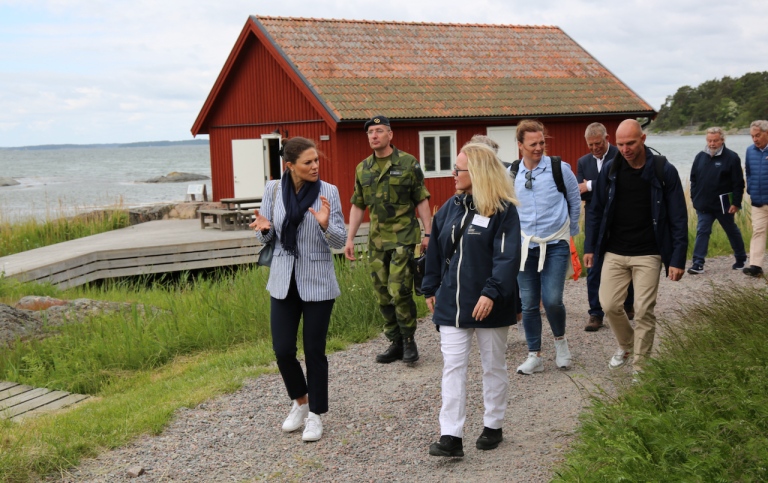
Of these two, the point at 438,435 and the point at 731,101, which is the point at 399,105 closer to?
the point at 438,435

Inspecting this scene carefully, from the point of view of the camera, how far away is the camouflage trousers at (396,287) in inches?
281

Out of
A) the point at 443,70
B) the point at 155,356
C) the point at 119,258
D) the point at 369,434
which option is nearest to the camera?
the point at 369,434

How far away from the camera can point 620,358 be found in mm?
6777

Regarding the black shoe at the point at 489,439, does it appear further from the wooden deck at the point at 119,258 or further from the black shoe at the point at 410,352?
the wooden deck at the point at 119,258

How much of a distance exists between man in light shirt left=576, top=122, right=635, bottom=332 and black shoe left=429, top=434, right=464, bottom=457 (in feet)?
11.7

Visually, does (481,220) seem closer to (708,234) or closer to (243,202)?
(708,234)

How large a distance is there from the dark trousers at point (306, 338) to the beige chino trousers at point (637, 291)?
2111mm

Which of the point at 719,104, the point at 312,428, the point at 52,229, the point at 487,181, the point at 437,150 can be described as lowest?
the point at 312,428

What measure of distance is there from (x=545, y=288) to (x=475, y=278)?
197 centimetres

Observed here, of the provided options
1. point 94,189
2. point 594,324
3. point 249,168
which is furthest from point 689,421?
point 94,189

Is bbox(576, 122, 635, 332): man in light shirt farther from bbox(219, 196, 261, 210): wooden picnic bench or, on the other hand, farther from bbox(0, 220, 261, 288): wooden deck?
bbox(219, 196, 261, 210): wooden picnic bench

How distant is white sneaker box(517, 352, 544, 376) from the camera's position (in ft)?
22.5

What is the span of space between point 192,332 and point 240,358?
130cm

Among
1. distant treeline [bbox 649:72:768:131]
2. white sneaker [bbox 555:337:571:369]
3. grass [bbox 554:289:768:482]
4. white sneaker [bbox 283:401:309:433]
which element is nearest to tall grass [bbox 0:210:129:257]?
white sneaker [bbox 283:401:309:433]
